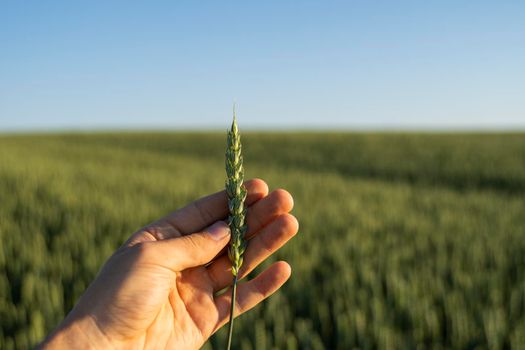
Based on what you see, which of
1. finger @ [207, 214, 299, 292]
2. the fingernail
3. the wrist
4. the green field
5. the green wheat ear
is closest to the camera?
the green wheat ear

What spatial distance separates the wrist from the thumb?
306 millimetres

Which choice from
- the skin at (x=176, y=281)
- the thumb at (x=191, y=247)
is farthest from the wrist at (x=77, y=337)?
the thumb at (x=191, y=247)

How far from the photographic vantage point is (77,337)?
1660mm

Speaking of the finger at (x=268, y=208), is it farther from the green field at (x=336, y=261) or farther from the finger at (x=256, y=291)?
the green field at (x=336, y=261)

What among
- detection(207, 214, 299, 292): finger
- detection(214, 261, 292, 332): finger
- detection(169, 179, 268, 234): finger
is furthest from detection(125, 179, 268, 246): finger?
detection(214, 261, 292, 332): finger

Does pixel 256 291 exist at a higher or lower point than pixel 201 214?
lower

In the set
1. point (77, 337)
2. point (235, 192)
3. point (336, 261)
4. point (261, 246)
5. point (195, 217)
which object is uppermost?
point (235, 192)

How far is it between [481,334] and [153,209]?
3.69 metres

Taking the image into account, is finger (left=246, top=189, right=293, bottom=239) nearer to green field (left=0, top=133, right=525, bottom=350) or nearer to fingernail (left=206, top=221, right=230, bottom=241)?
fingernail (left=206, top=221, right=230, bottom=241)

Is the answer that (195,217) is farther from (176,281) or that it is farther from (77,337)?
(77,337)

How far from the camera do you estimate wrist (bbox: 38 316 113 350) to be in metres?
1.64

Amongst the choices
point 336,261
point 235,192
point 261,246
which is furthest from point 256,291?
point 336,261

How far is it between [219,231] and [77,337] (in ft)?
1.86

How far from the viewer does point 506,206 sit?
22.8 feet
